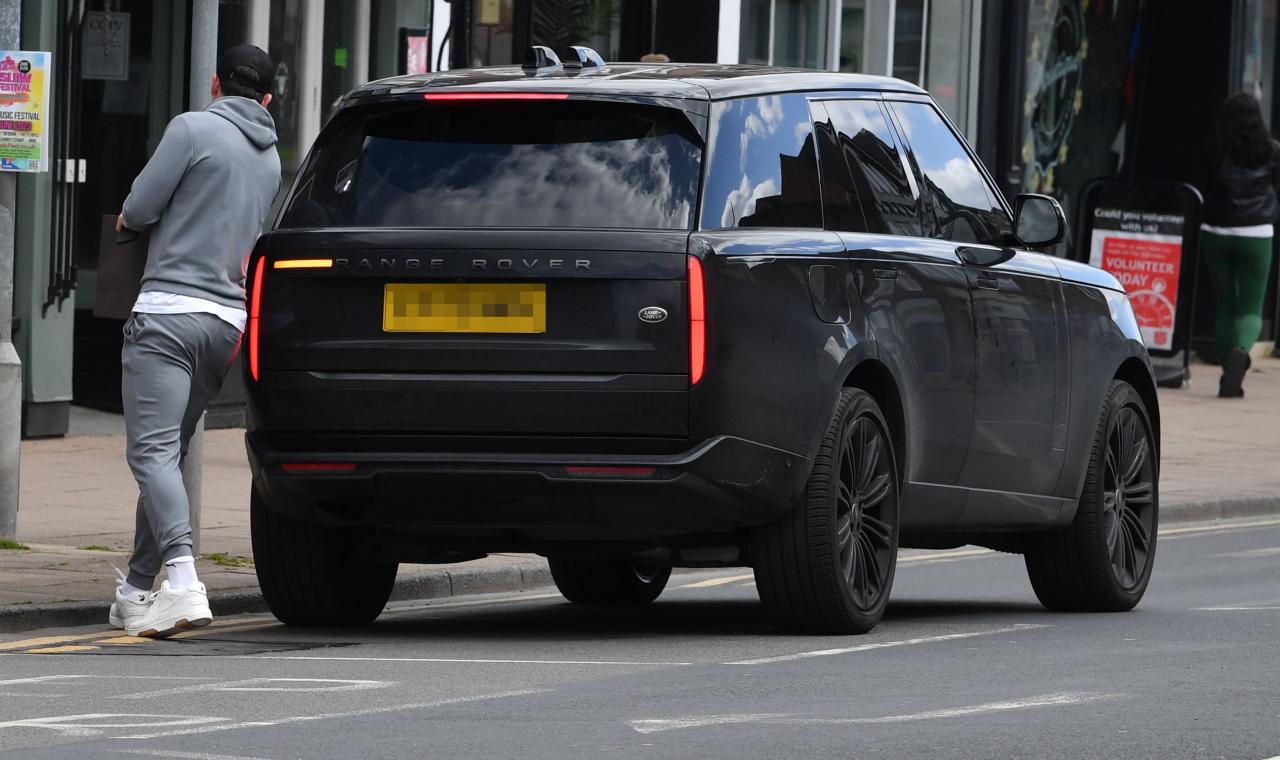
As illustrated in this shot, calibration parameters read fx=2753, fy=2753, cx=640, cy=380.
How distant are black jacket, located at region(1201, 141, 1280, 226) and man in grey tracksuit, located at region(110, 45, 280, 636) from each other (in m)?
14.7

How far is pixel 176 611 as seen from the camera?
8617 mm

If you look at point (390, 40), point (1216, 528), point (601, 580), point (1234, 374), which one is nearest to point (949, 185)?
point (601, 580)

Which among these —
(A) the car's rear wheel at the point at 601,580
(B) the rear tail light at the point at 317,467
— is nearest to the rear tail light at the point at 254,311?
(B) the rear tail light at the point at 317,467

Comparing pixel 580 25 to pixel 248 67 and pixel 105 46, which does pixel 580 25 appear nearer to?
pixel 105 46

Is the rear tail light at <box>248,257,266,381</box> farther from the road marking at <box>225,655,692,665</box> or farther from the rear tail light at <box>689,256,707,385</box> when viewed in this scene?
the rear tail light at <box>689,256,707,385</box>

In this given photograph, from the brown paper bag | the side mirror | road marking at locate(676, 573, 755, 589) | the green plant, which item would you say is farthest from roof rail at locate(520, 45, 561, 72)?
road marking at locate(676, 573, 755, 589)

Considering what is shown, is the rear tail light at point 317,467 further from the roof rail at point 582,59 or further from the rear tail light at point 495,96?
the roof rail at point 582,59

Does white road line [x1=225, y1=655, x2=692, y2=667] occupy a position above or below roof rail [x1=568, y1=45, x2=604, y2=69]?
below

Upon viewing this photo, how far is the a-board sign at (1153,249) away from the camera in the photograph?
2233 centimetres

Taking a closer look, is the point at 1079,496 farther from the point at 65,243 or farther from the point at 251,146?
the point at 65,243

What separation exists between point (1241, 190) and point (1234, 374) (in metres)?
1.49

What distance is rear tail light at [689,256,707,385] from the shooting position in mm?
7906

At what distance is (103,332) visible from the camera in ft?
54.9

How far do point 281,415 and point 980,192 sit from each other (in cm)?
282
